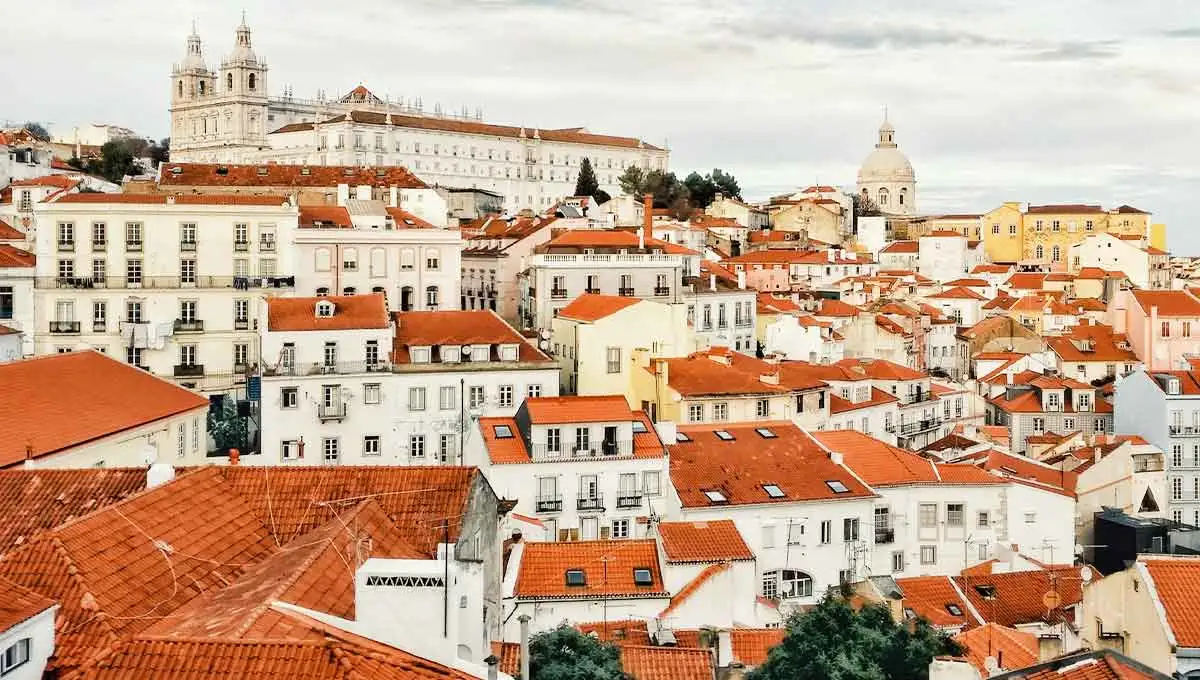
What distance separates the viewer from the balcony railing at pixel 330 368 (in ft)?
139

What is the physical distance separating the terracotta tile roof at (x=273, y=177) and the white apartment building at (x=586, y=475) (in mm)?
41430

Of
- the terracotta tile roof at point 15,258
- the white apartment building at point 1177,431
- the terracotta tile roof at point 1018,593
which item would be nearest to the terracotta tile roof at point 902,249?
the white apartment building at point 1177,431

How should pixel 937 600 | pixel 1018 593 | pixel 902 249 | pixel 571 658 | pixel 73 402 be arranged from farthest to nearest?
pixel 902 249
pixel 1018 593
pixel 937 600
pixel 73 402
pixel 571 658

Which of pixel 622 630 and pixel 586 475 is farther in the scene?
pixel 586 475

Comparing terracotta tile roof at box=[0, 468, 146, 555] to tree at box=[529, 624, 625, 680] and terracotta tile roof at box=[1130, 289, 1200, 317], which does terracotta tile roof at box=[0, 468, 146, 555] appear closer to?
tree at box=[529, 624, 625, 680]

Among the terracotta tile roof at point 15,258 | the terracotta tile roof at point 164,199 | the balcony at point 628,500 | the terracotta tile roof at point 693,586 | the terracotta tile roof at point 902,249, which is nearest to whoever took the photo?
the terracotta tile roof at point 693,586

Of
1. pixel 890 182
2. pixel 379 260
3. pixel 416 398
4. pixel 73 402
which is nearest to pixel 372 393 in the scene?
pixel 416 398

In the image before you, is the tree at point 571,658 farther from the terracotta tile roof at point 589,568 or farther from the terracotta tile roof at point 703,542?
the terracotta tile roof at point 703,542

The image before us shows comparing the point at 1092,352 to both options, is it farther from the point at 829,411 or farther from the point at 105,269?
the point at 105,269

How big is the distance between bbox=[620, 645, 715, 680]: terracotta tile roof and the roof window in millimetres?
7355

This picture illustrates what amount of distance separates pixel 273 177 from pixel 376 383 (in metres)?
35.2

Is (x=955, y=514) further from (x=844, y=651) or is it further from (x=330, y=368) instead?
(x=844, y=651)

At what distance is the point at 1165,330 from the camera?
227 ft

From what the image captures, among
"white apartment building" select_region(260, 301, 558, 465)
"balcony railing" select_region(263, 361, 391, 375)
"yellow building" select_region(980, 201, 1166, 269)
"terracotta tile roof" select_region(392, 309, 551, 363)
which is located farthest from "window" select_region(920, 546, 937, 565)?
"yellow building" select_region(980, 201, 1166, 269)
